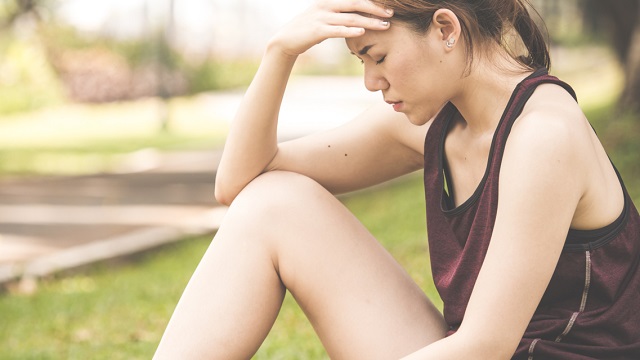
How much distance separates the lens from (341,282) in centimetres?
235

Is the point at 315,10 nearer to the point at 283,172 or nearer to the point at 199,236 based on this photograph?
the point at 283,172

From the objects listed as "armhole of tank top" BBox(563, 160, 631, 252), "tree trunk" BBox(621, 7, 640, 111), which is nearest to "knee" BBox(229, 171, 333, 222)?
"armhole of tank top" BBox(563, 160, 631, 252)

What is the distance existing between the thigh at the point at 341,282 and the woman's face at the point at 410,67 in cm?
37

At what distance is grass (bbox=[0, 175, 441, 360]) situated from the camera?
4266 mm

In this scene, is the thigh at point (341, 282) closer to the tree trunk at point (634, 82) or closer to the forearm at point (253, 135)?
the forearm at point (253, 135)

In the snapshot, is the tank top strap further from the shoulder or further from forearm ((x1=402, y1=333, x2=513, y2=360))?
forearm ((x1=402, y1=333, x2=513, y2=360))

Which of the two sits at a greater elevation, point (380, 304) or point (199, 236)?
point (380, 304)

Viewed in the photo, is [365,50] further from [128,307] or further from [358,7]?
[128,307]

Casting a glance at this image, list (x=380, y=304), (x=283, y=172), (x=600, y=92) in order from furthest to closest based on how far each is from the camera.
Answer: (x=600, y=92) < (x=283, y=172) < (x=380, y=304)

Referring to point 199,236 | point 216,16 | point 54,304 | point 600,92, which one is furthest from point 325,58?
point 54,304

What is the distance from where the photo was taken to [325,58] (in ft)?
115

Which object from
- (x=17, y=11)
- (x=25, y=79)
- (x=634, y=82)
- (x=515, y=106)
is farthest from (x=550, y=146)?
(x=17, y=11)

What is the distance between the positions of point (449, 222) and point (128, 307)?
346 centimetres

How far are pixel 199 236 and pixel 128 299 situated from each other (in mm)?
2280
